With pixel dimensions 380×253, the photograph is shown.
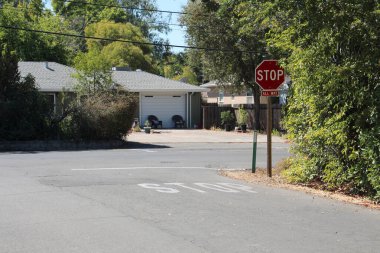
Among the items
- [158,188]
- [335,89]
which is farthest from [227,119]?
[335,89]

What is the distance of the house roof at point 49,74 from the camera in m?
36.7

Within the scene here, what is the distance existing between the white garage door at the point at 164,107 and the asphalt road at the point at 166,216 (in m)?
27.2

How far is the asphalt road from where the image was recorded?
7.22 metres

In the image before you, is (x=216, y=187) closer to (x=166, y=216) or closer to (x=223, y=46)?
(x=166, y=216)

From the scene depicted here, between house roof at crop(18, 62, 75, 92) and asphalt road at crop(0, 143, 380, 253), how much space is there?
2150 centimetres

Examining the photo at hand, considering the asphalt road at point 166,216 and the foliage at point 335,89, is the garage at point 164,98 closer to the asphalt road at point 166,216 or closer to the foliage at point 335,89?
the asphalt road at point 166,216

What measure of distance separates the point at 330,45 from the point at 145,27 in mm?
70246

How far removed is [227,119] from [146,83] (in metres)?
7.06

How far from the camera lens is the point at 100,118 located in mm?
26453

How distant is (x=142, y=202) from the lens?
10484 mm

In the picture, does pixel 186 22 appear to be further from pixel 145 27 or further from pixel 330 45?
pixel 145 27

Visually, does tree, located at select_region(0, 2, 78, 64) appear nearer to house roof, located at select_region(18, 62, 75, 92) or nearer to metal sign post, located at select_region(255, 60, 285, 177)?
house roof, located at select_region(18, 62, 75, 92)

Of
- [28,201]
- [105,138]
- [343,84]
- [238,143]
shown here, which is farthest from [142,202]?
[238,143]

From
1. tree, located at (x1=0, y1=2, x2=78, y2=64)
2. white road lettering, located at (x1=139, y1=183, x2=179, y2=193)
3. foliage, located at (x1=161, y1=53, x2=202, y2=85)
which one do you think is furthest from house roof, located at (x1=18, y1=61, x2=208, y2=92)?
foliage, located at (x1=161, y1=53, x2=202, y2=85)
